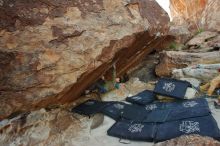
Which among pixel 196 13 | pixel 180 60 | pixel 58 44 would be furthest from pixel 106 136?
pixel 196 13

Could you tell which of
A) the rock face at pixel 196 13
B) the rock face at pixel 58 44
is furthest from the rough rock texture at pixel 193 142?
the rock face at pixel 196 13

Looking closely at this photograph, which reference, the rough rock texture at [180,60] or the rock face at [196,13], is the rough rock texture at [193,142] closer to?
the rough rock texture at [180,60]

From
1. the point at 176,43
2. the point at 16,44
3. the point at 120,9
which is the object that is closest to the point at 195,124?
the point at 120,9

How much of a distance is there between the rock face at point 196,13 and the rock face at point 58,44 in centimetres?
538

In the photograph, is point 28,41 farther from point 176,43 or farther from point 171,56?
point 176,43

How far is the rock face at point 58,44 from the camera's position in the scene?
3.31 metres

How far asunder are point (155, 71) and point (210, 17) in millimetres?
4895

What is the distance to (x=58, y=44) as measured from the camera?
12.0ft

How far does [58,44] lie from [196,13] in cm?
1059

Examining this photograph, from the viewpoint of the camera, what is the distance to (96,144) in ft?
12.0

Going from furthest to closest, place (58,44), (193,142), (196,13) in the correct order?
(196,13)
(58,44)
(193,142)

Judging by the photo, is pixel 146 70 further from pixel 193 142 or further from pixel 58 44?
pixel 193 142

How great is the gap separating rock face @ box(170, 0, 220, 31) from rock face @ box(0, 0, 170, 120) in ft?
17.7

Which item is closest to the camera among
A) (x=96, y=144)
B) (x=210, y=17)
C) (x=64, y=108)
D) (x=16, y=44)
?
(x=16, y=44)
